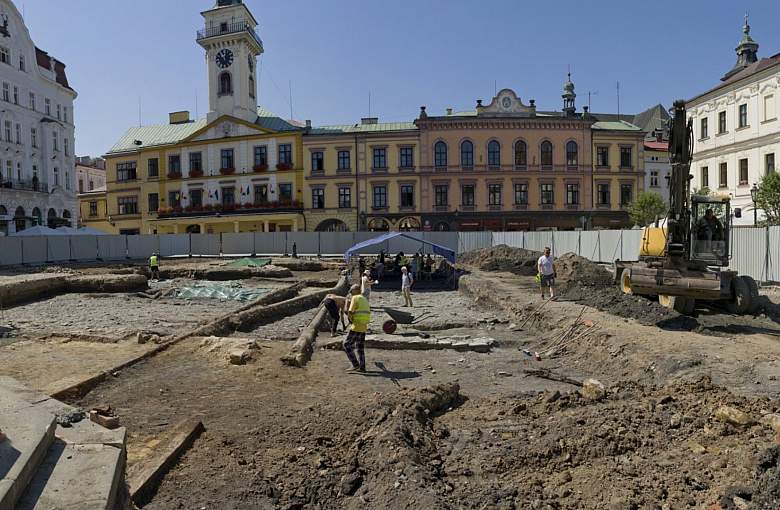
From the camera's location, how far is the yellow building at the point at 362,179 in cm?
4781

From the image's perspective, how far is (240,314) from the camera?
14750mm

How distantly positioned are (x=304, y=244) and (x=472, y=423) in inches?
1493

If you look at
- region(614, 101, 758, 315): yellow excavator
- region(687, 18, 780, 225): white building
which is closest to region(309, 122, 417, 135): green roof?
region(687, 18, 780, 225): white building

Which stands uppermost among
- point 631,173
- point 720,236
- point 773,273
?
point 631,173

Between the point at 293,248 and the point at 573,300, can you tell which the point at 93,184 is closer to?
the point at 293,248

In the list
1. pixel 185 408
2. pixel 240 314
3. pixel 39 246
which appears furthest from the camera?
pixel 39 246

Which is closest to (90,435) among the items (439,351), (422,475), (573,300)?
(422,475)

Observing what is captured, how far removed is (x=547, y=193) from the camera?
47.4 m

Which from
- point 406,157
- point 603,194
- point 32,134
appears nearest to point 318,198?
point 406,157

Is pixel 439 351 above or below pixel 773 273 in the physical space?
below

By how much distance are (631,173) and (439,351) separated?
140 feet

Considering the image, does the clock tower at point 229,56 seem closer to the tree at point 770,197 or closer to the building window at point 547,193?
the building window at point 547,193

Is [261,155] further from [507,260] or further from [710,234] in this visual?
[710,234]

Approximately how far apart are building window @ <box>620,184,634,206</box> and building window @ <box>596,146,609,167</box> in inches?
100
